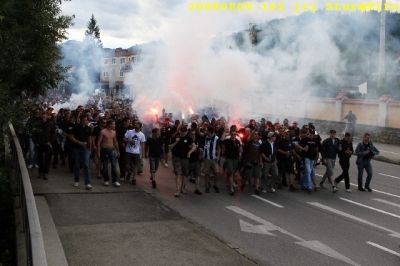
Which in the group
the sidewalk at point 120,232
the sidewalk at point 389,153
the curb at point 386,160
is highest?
the sidewalk at point 389,153

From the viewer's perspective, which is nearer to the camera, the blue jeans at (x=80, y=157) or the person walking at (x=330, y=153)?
the blue jeans at (x=80, y=157)

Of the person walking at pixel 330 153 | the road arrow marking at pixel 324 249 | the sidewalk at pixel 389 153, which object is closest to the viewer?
the road arrow marking at pixel 324 249

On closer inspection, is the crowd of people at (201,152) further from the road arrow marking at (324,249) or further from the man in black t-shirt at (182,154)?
the road arrow marking at (324,249)

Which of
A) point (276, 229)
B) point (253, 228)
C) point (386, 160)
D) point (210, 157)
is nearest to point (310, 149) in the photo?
point (210, 157)

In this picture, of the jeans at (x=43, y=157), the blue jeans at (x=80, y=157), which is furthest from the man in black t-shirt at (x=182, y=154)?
the jeans at (x=43, y=157)

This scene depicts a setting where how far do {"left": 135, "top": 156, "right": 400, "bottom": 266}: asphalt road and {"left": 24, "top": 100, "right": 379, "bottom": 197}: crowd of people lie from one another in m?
0.39

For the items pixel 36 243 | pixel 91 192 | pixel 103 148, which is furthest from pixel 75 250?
pixel 103 148

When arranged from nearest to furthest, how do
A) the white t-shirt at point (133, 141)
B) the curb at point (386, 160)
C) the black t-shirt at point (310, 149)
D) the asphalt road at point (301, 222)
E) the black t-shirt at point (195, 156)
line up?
the asphalt road at point (301, 222)
the black t-shirt at point (195, 156)
the white t-shirt at point (133, 141)
the black t-shirt at point (310, 149)
the curb at point (386, 160)

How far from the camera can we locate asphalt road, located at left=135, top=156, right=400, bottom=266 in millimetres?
6836

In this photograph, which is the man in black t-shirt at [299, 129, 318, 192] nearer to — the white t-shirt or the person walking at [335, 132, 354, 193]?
the person walking at [335, 132, 354, 193]

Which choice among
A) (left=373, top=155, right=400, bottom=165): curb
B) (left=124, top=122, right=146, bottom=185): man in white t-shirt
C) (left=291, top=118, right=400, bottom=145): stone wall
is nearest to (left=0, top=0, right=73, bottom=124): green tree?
(left=124, top=122, right=146, bottom=185): man in white t-shirt

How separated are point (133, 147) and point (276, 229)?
4.35m

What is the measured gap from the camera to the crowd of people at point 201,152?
10445 mm

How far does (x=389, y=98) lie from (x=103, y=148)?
17777 mm
